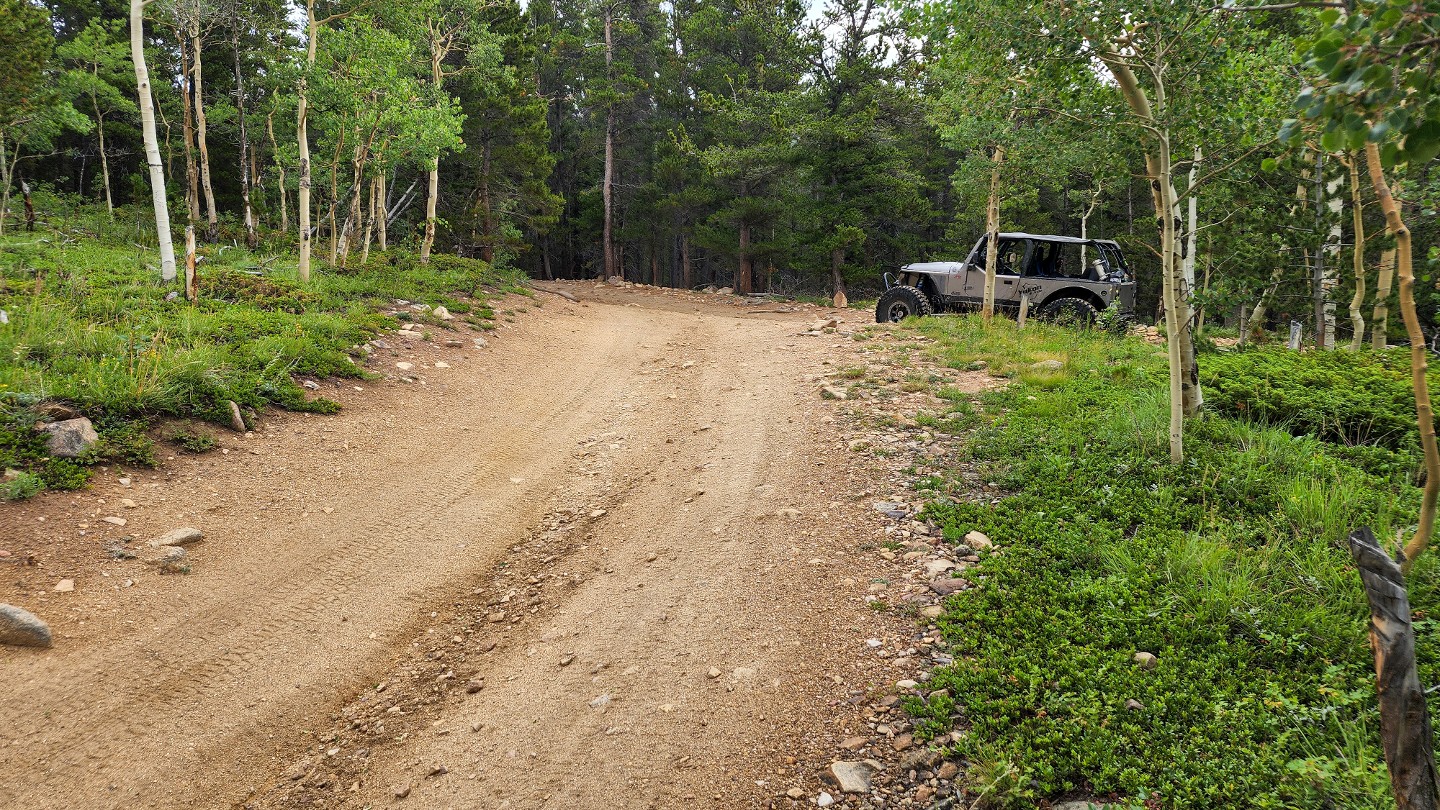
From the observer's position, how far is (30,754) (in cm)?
333

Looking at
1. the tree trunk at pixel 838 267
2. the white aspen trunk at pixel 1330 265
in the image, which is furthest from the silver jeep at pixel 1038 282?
the tree trunk at pixel 838 267

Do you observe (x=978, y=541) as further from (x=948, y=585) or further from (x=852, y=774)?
(x=852, y=774)

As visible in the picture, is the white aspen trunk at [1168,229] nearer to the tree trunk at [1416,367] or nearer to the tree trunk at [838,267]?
the tree trunk at [1416,367]

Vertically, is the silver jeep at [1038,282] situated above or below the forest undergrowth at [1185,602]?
above

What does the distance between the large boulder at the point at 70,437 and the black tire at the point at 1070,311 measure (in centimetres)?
1281

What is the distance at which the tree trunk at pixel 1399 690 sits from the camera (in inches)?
86.7

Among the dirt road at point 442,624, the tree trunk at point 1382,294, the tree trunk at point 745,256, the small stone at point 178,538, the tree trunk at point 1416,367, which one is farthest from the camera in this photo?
the tree trunk at point 745,256

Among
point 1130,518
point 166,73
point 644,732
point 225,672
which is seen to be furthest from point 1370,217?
point 166,73

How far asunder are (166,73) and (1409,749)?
35.9m

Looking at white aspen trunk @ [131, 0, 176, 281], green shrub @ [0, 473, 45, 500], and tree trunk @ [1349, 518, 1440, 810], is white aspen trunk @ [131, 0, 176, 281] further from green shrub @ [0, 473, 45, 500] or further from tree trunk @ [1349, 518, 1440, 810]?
tree trunk @ [1349, 518, 1440, 810]

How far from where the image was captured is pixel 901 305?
1444 cm

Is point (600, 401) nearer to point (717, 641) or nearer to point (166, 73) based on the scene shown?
point (717, 641)

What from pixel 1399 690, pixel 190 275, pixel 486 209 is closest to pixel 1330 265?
pixel 1399 690

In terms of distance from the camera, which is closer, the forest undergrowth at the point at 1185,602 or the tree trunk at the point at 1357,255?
the forest undergrowth at the point at 1185,602
